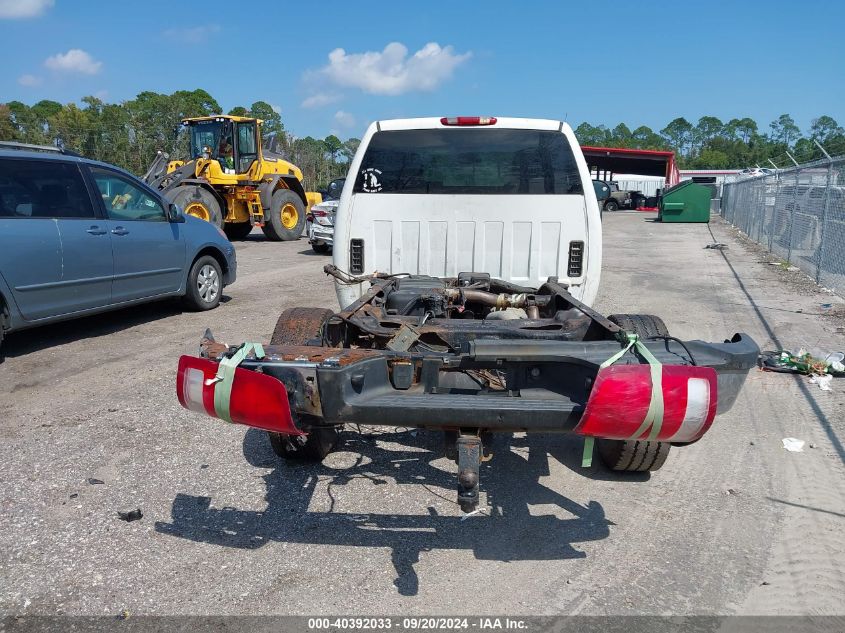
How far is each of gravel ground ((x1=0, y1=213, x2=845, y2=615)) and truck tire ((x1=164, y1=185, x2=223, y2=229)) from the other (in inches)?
418

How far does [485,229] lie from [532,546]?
103 inches

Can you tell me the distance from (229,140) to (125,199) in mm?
10437

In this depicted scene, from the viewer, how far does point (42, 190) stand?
625 cm

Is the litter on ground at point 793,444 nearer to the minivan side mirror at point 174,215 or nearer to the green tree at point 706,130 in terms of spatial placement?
the minivan side mirror at point 174,215

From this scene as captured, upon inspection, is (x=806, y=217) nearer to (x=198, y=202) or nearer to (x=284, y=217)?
(x=284, y=217)

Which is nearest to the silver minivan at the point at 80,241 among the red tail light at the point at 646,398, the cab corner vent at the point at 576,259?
the cab corner vent at the point at 576,259

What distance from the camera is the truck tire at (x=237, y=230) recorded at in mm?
18078

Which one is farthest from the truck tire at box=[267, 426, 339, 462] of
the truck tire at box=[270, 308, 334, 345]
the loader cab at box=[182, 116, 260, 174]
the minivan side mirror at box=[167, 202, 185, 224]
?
the loader cab at box=[182, 116, 260, 174]

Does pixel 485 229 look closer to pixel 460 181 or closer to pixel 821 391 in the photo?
pixel 460 181

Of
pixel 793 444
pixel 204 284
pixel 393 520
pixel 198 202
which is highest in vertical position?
pixel 198 202

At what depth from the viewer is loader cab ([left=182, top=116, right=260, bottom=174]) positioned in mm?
16906

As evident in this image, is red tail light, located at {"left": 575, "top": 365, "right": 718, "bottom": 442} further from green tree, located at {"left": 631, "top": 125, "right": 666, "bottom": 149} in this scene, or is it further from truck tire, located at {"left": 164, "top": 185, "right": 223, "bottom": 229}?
green tree, located at {"left": 631, "top": 125, "right": 666, "bottom": 149}

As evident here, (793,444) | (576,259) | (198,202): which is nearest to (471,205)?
(576,259)

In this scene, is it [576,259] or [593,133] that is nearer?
[576,259]
